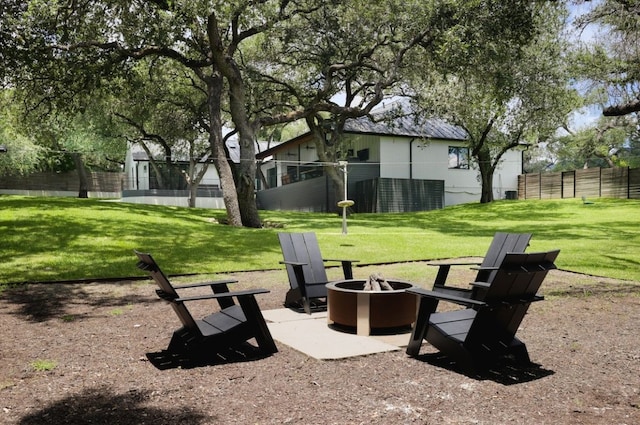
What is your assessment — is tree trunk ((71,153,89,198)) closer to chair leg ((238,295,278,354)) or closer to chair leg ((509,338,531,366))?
chair leg ((238,295,278,354))

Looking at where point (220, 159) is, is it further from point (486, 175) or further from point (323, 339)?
point (486, 175)

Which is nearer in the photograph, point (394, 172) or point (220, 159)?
point (220, 159)

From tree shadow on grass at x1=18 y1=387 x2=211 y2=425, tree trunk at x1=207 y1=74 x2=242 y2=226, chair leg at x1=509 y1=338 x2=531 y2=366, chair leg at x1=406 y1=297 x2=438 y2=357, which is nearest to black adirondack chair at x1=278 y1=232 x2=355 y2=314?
chair leg at x1=406 y1=297 x2=438 y2=357

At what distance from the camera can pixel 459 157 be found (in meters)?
36.4

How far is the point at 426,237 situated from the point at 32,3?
41.5 ft

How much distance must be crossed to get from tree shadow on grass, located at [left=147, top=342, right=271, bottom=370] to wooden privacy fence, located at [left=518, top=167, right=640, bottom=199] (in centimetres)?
3061

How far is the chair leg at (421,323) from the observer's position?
479 centimetres

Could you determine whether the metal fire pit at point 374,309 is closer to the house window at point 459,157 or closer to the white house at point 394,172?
the white house at point 394,172

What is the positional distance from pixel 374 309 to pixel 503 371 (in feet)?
5.22

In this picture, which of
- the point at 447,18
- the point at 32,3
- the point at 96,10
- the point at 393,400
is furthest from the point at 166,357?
the point at 447,18

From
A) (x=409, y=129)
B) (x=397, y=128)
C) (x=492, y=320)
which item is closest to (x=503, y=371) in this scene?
(x=492, y=320)

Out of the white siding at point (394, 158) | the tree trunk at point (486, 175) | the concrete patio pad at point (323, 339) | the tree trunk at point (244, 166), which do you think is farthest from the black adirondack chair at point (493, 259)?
the tree trunk at point (486, 175)

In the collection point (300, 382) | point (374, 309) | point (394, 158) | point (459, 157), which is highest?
point (459, 157)

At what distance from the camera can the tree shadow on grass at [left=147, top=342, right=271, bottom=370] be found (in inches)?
184
